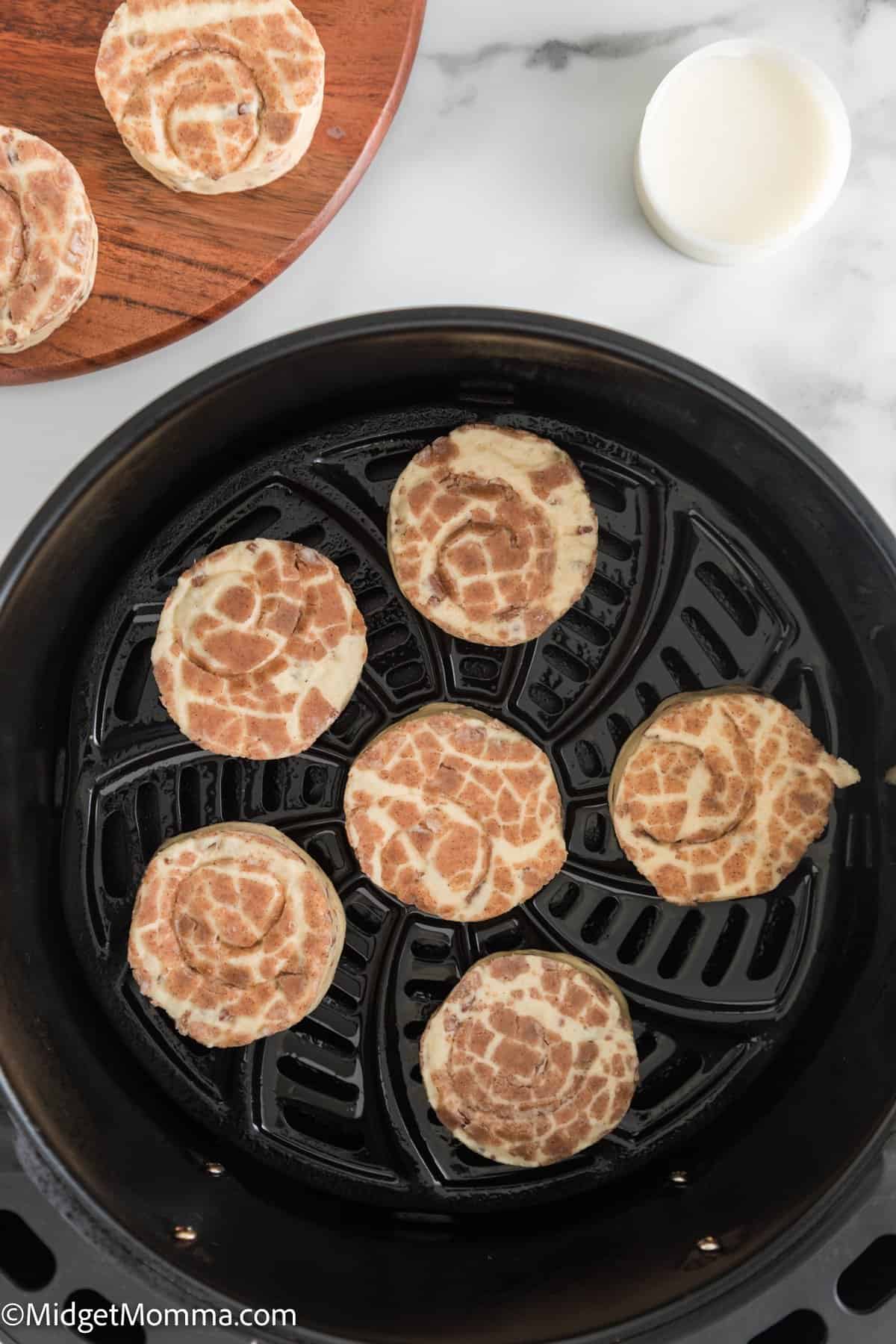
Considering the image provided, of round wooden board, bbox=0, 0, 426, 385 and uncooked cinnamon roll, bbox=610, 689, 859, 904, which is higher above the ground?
round wooden board, bbox=0, 0, 426, 385

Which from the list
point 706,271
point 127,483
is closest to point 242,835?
point 127,483

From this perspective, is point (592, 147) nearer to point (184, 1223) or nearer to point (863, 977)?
point (863, 977)

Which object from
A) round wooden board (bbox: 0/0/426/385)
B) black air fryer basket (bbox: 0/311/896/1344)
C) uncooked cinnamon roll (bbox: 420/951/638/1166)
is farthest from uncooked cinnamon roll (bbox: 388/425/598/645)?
uncooked cinnamon roll (bbox: 420/951/638/1166)

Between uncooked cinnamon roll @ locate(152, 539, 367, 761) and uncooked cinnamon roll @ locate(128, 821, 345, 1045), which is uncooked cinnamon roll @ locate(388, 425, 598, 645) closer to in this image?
uncooked cinnamon roll @ locate(152, 539, 367, 761)

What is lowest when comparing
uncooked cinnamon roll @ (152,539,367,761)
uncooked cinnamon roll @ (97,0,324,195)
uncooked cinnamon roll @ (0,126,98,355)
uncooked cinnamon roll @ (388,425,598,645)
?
uncooked cinnamon roll @ (152,539,367,761)

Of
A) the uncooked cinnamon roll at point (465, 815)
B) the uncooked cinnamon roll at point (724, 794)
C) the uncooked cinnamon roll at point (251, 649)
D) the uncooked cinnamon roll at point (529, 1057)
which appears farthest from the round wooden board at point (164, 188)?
the uncooked cinnamon roll at point (529, 1057)

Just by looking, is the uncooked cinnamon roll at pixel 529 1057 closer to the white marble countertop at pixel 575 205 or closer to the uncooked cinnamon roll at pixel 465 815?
the uncooked cinnamon roll at pixel 465 815
